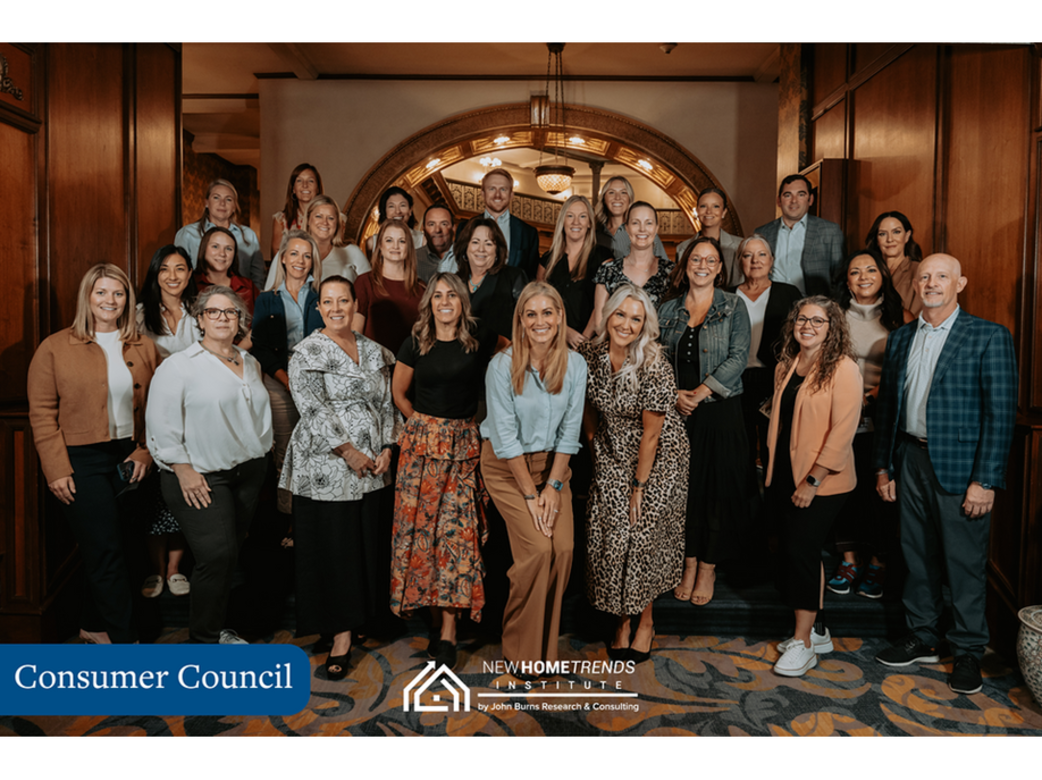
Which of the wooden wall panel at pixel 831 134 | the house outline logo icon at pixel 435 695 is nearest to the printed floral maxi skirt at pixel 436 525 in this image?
the house outline logo icon at pixel 435 695

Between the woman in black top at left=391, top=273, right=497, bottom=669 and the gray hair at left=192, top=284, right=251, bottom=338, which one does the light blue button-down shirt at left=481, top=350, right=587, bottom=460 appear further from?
the gray hair at left=192, top=284, right=251, bottom=338

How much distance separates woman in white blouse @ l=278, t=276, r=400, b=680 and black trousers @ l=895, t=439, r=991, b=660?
7.07ft

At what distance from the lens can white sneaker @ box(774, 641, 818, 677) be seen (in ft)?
8.61

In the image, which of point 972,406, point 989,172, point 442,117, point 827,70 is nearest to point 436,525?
point 972,406

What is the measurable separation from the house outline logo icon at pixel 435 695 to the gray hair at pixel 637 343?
1.23 meters

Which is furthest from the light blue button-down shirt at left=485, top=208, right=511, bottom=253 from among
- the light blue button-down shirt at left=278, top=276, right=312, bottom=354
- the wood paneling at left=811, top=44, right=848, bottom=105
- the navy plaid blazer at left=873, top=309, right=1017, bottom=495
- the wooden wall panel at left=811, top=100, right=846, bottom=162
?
the wood paneling at left=811, top=44, right=848, bottom=105

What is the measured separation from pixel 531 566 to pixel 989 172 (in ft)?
8.73

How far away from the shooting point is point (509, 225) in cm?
365

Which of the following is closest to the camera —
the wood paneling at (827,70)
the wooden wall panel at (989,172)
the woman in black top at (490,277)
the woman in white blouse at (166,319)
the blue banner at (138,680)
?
the blue banner at (138,680)

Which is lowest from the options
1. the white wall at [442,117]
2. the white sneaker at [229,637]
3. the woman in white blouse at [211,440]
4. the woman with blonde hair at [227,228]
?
the white sneaker at [229,637]

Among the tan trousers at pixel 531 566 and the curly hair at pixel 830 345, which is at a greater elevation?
the curly hair at pixel 830 345

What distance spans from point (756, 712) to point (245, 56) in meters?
6.80

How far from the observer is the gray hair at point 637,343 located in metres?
2.51

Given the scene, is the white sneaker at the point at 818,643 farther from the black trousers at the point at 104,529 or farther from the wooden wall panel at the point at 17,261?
the wooden wall panel at the point at 17,261
